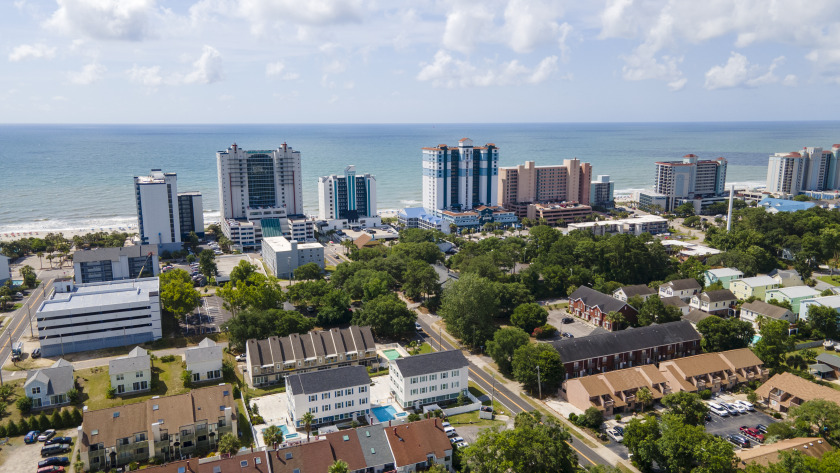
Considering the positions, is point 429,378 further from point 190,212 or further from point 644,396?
point 190,212

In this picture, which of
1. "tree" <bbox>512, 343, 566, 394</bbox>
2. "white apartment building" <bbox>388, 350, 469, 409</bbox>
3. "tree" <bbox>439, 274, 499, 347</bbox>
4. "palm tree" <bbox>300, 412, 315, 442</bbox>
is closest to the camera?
"palm tree" <bbox>300, 412, 315, 442</bbox>

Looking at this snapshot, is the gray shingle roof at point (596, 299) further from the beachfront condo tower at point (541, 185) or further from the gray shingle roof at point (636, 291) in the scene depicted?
the beachfront condo tower at point (541, 185)

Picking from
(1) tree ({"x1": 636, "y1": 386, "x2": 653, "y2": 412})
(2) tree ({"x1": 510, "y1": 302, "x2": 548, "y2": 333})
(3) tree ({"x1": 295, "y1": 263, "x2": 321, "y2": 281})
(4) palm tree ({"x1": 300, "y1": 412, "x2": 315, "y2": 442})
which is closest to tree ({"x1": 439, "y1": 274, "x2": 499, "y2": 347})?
(2) tree ({"x1": 510, "y1": 302, "x2": 548, "y2": 333})

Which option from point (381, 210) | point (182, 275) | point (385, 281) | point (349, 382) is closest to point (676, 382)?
point (349, 382)

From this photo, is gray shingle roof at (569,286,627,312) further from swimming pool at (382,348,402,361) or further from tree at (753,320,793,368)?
swimming pool at (382,348,402,361)

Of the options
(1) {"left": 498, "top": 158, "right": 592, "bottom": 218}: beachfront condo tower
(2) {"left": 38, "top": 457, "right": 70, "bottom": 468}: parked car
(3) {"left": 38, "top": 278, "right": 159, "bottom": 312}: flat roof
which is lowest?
(2) {"left": 38, "top": 457, "right": 70, "bottom": 468}: parked car

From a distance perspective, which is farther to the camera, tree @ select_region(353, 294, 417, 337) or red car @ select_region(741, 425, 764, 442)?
tree @ select_region(353, 294, 417, 337)

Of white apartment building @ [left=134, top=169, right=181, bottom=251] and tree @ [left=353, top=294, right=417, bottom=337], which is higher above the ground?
white apartment building @ [left=134, top=169, right=181, bottom=251]

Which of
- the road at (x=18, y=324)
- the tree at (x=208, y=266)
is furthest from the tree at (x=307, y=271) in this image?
the road at (x=18, y=324)
